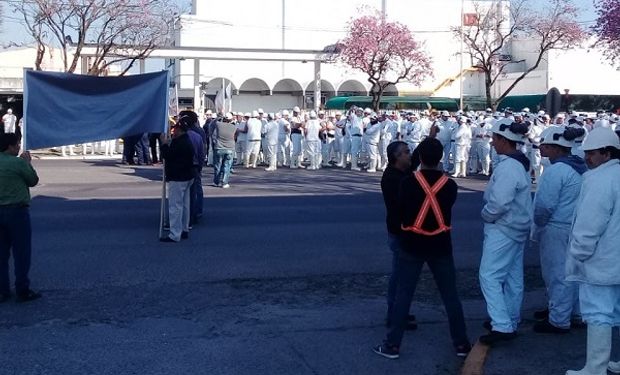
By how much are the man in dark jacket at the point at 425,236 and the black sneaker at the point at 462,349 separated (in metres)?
0.06

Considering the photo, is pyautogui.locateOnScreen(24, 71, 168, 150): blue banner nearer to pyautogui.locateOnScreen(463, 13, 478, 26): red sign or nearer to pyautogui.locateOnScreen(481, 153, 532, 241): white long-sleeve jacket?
pyautogui.locateOnScreen(481, 153, 532, 241): white long-sleeve jacket

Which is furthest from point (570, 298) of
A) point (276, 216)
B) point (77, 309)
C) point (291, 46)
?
point (291, 46)

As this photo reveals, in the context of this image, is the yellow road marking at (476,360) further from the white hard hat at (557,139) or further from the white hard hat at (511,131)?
the white hard hat at (557,139)

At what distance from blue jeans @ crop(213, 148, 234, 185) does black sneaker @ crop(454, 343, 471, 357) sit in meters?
13.6

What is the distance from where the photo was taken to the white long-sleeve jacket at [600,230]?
6371mm

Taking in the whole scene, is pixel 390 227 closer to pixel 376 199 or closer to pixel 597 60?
pixel 376 199

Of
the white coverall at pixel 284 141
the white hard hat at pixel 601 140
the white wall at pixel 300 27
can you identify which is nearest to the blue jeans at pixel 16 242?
the white hard hat at pixel 601 140

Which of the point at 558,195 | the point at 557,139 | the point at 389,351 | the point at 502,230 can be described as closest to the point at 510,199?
the point at 502,230

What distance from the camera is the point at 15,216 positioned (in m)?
9.16

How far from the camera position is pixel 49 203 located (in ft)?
57.8

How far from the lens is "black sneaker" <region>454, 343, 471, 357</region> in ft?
24.6

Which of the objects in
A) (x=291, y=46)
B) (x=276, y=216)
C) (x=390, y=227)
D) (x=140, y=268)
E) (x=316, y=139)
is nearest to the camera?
(x=390, y=227)

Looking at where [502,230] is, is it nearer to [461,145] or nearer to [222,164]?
[222,164]

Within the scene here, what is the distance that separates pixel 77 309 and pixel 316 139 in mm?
20253
